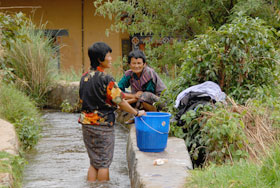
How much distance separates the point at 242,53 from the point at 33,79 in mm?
5861

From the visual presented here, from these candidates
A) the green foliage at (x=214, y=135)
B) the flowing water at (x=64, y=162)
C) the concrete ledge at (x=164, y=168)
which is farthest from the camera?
the flowing water at (x=64, y=162)

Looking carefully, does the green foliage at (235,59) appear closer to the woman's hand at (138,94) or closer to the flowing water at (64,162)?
the woman's hand at (138,94)

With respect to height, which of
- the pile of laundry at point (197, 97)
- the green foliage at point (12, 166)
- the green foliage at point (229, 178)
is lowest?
the green foliage at point (12, 166)

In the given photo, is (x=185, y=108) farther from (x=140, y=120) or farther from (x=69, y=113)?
(x=69, y=113)

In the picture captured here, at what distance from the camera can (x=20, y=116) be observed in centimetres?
685

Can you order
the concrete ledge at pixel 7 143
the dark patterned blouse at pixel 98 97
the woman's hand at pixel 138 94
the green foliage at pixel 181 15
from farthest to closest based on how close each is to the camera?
the green foliage at pixel 181 15, the woman's hand at pixel 138 94, the dark patterned blouse at pixel 98 97, the concrete ledge at pixel 7 143

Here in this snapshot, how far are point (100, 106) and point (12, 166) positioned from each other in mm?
1121

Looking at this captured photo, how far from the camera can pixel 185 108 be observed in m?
5.59

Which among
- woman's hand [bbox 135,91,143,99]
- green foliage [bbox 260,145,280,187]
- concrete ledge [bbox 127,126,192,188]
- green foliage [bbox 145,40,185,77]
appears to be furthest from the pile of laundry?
green foliage [bbox 145,40,185,77]

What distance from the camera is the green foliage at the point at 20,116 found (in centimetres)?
609

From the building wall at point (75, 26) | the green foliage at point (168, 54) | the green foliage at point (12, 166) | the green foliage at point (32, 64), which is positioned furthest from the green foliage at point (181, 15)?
the green foliage at point (12, 166)

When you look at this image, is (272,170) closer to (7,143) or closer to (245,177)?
(245,177)

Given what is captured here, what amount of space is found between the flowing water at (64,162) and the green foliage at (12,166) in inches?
7.3

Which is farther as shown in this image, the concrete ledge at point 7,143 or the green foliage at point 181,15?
the green foliage at point 181,15
